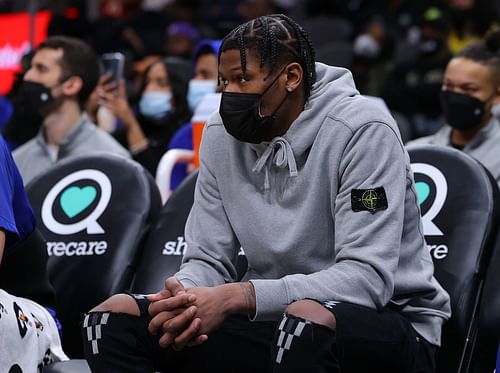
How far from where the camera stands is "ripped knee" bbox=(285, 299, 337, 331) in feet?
8.55

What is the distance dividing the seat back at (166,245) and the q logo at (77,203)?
0.70 ft

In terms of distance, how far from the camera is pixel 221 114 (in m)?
3.05

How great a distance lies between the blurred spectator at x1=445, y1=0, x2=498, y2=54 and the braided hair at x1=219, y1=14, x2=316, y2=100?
5593mm

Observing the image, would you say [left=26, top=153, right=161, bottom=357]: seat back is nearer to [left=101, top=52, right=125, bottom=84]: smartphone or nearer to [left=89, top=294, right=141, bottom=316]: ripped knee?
[left=89, top=294, right=141, bottom=316]: ripped knee

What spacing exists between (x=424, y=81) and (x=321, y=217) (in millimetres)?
5326

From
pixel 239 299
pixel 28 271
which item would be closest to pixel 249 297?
pixel 239 299

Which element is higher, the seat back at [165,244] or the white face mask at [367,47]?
the seat back at [165,244]

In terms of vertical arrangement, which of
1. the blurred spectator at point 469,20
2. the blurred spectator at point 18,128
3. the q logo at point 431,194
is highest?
the q logo at point 431,194

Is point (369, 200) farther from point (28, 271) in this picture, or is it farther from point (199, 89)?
point (199, 89)

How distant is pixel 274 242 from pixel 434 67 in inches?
211

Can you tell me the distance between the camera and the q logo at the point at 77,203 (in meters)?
3.88

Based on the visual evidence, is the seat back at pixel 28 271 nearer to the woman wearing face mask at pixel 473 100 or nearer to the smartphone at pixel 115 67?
the woman wearing face mask at pixel 473 100

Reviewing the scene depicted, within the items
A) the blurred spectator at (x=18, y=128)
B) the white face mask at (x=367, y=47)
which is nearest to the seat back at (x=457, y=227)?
the blurred spectator at (x=18, y=128)

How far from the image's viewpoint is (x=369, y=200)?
2859 millimetres
